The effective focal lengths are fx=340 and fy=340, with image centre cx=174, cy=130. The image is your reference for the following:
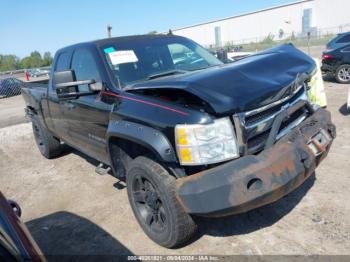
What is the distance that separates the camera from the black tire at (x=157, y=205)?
108 inches

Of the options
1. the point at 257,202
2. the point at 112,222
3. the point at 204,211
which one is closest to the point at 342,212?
the point at 257,202

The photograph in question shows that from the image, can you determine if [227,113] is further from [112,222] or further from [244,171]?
[112,222]

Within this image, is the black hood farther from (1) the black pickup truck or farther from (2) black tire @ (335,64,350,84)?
(2) black tire @ (335,64,350,84)

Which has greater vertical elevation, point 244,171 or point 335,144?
point 244,171

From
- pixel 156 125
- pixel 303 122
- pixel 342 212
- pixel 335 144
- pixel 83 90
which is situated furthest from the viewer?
pixel 335 144

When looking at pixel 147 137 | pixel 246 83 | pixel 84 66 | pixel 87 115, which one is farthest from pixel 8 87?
pixel 246 83

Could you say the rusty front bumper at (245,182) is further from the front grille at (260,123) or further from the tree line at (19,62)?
the tree line at (19,62)

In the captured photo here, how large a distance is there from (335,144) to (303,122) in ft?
7.67

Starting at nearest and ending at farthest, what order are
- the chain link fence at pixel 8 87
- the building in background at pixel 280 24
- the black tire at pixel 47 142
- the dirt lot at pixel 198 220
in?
1. the dirt lot at pixel 198 220
2. the black tire at pixel 47 142
3. the chain link fence at pixel 8 87
4. the building in background at pixel 280 24

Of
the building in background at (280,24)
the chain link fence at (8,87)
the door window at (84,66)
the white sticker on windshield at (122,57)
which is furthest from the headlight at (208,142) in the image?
the building in background at (280,24)

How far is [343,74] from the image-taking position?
9.96 m

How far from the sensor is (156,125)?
276cm

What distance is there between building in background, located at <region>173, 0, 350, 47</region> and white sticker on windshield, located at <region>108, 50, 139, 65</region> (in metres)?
49.9

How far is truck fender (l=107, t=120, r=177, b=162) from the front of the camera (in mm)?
2668
